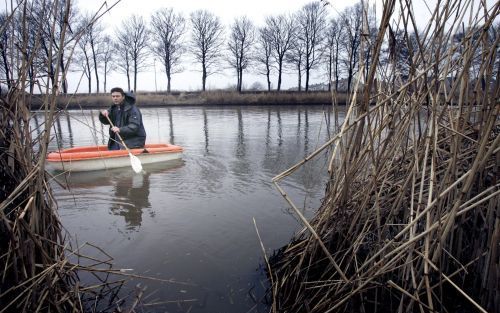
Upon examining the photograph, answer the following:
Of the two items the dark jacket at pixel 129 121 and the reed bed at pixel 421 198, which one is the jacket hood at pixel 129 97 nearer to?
the dark jacket at pixel 129 121

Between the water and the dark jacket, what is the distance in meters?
0.71

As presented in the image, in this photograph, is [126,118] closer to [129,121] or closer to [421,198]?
[129,121]

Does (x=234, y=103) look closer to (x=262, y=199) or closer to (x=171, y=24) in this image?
(x=171, y=24)

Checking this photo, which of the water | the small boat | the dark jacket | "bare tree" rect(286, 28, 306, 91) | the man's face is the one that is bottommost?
the water

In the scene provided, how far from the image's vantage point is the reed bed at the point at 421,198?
1.69 m

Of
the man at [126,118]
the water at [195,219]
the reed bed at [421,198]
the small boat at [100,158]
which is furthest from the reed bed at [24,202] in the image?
the man at [126,118]

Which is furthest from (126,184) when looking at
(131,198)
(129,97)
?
(129,97)

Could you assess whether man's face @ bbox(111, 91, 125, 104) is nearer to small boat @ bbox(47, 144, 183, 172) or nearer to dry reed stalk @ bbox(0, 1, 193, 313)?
small boat @ bbox(47, 144, 183, 172)

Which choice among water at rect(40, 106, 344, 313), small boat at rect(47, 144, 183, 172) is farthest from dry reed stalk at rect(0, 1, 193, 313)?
small boat at rect(47, 144, 183, 172)

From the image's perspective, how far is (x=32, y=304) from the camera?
188cm

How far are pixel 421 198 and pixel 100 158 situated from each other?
5952mm

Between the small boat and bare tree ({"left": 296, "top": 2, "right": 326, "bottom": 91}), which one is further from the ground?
bare tree ({"left": 296, "top": 2, "right": 326, "bottom": 91})

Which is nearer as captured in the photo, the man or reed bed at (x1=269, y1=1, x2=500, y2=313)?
reed bed at (x1=269, y1=1, x2=500, y2=313)

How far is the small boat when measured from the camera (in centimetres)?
611
